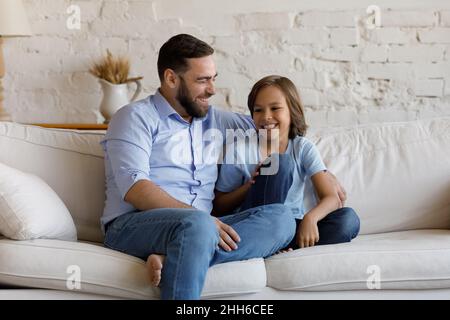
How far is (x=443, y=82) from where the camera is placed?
319 centimetres

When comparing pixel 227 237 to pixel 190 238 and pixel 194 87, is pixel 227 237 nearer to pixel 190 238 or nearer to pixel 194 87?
pixel 190 238

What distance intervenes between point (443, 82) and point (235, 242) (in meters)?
1.58

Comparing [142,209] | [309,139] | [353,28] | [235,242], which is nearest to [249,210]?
[235,242]

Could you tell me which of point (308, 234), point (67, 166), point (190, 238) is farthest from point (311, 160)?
point (67, 166)

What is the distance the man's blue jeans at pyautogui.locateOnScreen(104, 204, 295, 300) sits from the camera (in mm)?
1894

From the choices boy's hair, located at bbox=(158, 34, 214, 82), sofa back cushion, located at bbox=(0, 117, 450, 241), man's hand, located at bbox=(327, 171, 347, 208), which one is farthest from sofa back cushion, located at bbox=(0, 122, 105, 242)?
man's hand, located at bbox=(327, 171, 347, 208)

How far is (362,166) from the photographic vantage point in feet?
8.57

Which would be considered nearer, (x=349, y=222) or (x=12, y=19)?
(x=349, y=222)

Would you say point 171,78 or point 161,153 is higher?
point 171,78

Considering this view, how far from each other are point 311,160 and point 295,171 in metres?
0.07

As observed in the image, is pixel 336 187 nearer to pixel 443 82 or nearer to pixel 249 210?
pixel 249 210

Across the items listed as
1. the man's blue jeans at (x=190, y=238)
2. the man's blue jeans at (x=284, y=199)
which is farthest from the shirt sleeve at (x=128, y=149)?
the man's blue jeans at (x=284, y=199)

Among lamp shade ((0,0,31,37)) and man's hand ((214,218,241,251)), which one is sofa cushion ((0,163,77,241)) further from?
lamp shade ((0,0,31,37))

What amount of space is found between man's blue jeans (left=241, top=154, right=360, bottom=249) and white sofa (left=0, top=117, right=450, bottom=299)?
7cm
